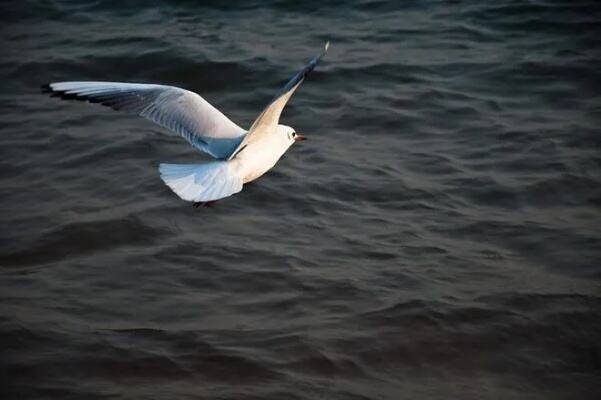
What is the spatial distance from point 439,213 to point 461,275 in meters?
0.75

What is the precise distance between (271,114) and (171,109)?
0.73 m

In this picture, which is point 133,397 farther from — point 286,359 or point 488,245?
point 488,245

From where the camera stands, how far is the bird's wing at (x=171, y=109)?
4941 millimetres

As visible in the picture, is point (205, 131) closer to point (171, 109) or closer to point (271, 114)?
point (171, 109)

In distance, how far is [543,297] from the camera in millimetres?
4926

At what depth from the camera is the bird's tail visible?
13.9ft

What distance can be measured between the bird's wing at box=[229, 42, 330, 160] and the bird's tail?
0.48 feet

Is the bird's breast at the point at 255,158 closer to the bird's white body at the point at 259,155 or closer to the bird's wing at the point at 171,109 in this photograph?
the bird's white body at the point at 259,155

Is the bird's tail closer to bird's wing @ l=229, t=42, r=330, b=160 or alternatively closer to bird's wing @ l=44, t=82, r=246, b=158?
bird's wing @ l=229, t=42, r=330, b=160

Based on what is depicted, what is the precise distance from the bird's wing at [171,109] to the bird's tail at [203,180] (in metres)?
0.34

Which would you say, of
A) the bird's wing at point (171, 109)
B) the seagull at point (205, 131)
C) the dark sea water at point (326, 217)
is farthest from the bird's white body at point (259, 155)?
the dark sea water at point (326, 217)

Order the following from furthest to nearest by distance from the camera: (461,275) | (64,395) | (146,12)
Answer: (146,12)
(461,275)
(64,395)

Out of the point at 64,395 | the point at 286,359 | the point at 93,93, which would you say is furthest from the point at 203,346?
the point at 93,93

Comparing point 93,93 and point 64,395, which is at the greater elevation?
point 93,93
